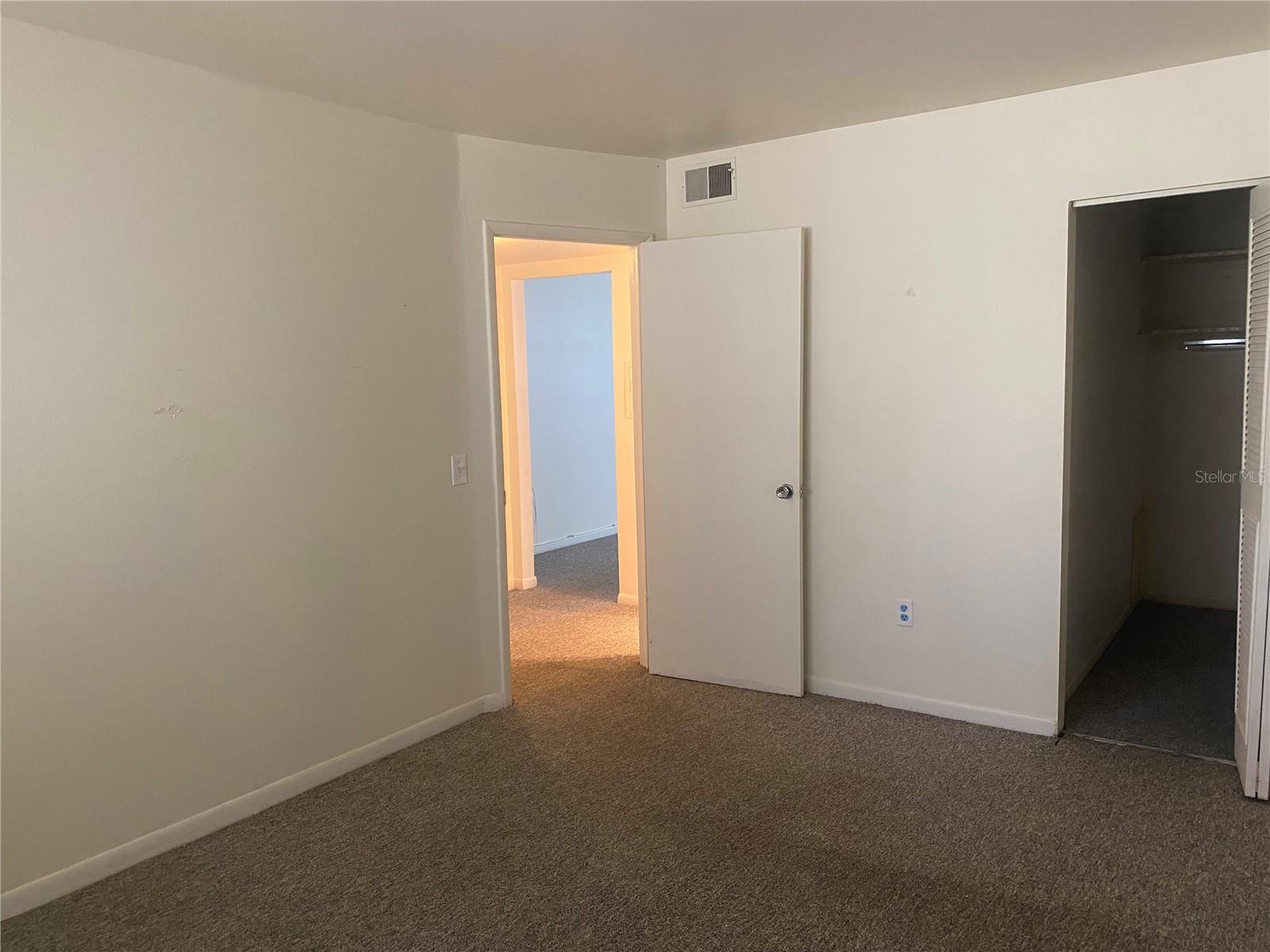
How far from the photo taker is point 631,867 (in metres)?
2.75

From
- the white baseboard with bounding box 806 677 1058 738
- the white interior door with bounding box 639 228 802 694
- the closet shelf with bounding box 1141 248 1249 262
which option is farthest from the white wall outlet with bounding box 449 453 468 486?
the closet shelf with bounding box 1141 248 1249 262

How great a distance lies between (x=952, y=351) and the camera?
12.1 feet

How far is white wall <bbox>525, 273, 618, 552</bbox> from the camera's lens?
7504mm

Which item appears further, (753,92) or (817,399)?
(817,399)

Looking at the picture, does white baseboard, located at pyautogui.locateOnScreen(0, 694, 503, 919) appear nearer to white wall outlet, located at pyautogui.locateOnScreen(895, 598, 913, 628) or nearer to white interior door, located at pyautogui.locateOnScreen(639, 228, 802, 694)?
white interior door, located at pyautogui.locateOnScreen(639, 228, 802, 694)

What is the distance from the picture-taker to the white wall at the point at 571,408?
7.50 metres

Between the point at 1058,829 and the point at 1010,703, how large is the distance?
0.84 m

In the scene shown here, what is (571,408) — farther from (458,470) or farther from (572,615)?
(458,470)

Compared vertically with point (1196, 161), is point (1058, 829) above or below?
below

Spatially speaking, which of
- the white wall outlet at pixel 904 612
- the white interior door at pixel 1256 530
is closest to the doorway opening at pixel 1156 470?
the white interior door at pixel 1256 530

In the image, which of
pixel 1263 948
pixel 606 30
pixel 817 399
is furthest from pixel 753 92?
pixel 1263 948

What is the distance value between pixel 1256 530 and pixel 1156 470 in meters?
2.71

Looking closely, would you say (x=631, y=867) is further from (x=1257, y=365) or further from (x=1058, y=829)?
(x=1257, y=365)

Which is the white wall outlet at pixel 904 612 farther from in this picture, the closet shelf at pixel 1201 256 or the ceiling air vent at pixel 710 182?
the closet shelf at pixel 1201 256
